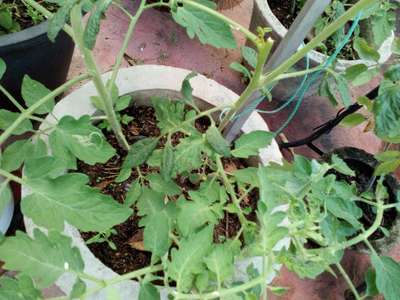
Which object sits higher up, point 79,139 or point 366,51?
point 366,51

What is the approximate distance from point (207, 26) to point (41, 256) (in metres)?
0.39

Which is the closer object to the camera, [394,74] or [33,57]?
[394,74]

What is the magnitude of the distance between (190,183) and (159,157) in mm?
201

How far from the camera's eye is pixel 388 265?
2.71ft

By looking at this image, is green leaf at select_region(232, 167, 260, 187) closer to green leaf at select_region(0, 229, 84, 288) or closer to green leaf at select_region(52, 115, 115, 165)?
green leaf at select_region(52, 115, 115, 165)

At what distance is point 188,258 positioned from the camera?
0.66 m

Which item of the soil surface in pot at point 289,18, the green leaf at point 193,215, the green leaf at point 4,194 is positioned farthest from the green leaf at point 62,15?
the soil surface in pot at point 289,18

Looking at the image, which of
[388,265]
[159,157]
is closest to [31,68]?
[159,157]

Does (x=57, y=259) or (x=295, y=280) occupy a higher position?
→ (x=57, y=259)

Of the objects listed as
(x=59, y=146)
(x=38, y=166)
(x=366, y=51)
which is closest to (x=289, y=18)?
(x=366, y=51)

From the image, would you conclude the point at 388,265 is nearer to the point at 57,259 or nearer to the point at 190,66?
the point at 57,259

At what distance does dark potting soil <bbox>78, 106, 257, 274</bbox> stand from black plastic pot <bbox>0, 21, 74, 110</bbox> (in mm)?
243

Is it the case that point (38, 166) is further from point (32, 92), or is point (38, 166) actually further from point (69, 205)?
point (32, 92)

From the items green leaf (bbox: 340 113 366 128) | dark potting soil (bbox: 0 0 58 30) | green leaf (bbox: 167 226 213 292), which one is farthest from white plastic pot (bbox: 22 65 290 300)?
green leaf (bbox: 167 226 213 292)
